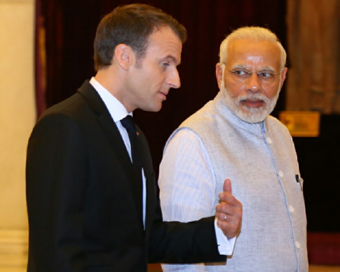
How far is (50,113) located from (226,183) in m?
0.64

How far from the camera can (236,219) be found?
2082 millimetres

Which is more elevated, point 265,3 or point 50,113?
point 265,3

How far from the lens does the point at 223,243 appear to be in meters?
2.22

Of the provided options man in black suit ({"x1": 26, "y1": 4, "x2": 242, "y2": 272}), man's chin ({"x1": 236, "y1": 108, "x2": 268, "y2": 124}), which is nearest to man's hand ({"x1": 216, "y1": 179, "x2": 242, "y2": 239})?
man in black suit ({"x1": 26, "y1": 4, "x2": 242, "y2": 272})

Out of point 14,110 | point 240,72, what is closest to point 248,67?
point 240,72

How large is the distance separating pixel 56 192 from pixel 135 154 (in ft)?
1.20

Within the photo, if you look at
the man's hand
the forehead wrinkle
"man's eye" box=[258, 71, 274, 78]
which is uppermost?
the forehead wrinkle

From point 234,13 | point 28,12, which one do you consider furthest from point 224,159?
point 28,12

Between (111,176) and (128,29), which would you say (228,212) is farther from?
(128,29)

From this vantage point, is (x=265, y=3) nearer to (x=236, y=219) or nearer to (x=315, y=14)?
(x=315, y=14)

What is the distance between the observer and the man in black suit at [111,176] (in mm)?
1766

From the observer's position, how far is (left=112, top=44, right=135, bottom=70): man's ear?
202 cm

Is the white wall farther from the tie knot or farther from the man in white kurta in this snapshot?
the tie knot

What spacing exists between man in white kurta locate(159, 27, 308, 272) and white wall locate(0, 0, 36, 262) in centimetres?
333
